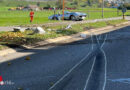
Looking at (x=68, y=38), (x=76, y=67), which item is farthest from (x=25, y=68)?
(x=68, y=38)

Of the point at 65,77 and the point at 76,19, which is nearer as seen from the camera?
the point at 65,77

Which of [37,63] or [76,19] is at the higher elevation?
[37,63]

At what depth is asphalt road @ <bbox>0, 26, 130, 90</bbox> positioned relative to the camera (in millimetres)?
8109

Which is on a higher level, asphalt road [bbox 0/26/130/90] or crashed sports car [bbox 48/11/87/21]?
asphalt road [bbox 0/26/130/90]

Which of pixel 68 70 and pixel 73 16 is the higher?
pixel 68 70

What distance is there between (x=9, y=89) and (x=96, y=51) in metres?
7.21

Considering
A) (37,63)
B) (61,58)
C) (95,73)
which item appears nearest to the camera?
(95,73)

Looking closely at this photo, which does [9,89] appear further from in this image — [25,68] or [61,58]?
[61,58]

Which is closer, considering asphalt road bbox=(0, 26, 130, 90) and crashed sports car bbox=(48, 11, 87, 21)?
asphalt road bbox=(0, 26, 130, 90)

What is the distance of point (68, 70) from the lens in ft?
33.0

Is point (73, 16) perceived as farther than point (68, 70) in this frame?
Yes

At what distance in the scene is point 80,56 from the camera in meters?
12.9

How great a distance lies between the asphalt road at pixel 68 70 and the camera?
319 inches

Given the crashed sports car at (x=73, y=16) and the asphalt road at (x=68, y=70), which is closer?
the asphalt road at (x=68, y=70)
